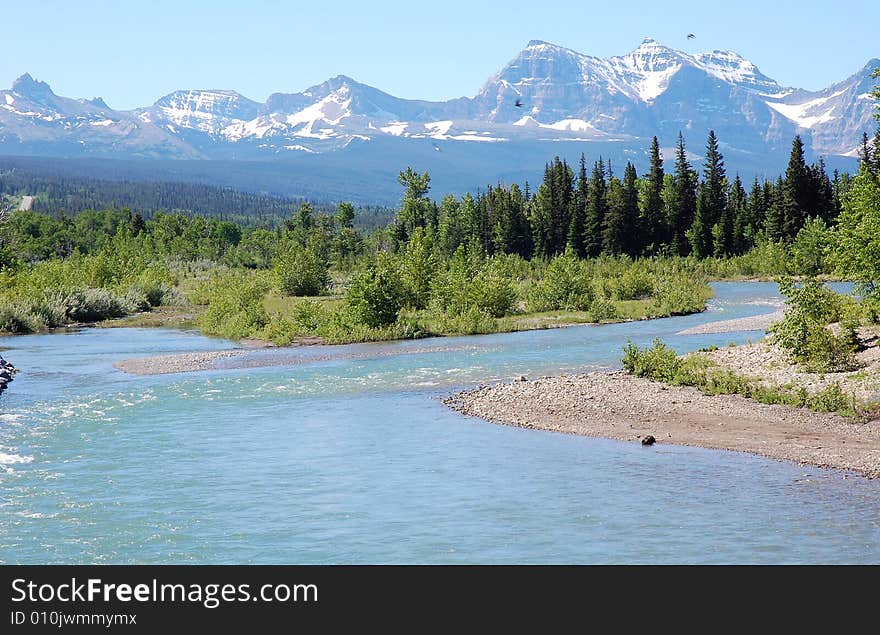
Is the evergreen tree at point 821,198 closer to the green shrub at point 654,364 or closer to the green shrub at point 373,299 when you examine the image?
the green shrub at point 373,299

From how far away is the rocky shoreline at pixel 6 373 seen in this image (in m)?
40.0

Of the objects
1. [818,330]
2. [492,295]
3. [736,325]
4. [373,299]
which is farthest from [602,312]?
[818,330]

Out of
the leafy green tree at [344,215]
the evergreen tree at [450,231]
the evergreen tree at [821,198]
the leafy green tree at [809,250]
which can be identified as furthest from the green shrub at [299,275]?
the evergreen tree at [821,198]

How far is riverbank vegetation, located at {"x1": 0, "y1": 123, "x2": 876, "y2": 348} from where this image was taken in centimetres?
6053

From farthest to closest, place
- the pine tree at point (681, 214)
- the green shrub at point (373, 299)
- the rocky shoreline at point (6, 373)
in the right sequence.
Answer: the pine tree at point (681, 214)
the green shrub at point (373, 299)
the rocky shoreline at point (6, 373)

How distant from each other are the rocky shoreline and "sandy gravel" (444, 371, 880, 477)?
1773 cm

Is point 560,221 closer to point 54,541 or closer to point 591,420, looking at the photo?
point 591,420

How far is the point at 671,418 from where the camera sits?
98.2 feet

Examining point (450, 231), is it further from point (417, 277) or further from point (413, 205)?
point (417, 277)

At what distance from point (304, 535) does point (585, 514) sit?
18.6 ft

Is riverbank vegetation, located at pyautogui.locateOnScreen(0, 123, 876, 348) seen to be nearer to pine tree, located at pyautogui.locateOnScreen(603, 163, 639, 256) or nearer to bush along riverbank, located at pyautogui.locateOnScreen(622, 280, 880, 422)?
pine tree, located at pyautogui.locateOnScreen(603, 163, 639, 256)

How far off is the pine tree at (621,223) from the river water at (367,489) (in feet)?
323
